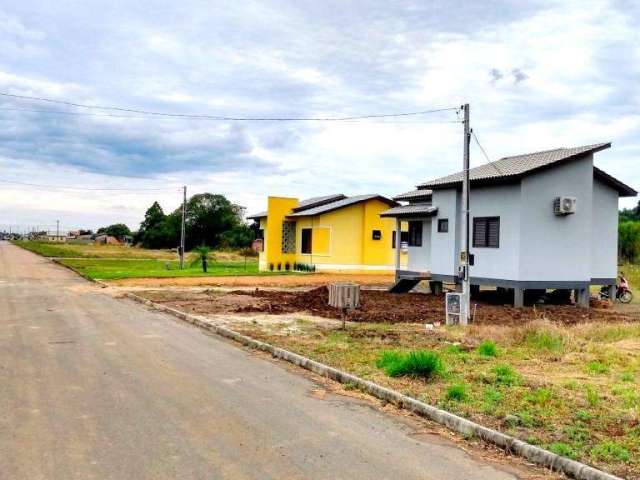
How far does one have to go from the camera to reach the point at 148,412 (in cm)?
721

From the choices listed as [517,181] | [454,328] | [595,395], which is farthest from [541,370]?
[517,181]

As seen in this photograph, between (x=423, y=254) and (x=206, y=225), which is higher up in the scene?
(x=206, y=225)

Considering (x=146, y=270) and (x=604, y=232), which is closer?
(x=604, y=232)

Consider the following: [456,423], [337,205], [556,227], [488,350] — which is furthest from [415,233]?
[456,423]

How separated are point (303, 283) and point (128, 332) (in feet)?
57.6

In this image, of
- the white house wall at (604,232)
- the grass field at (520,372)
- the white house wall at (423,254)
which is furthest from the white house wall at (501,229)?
the grass field at (520,372)

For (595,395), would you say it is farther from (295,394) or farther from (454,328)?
(454,328)

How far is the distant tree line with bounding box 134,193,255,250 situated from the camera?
309 ft

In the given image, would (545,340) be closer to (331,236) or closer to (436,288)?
(436,288)

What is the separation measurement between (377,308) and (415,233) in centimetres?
859

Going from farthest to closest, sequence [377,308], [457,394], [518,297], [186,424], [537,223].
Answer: [537,223]
[518,297]
[377,308]
[457,394]
[186,424]

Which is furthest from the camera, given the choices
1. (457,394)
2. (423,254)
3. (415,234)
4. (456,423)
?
(415,234)

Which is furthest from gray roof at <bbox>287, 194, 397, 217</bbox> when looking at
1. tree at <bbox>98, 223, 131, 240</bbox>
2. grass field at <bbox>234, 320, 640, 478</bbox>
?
tree at <bbox>98, 223, 131, 240</bbox>

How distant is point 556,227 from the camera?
22188 millimetres
